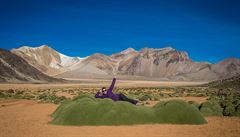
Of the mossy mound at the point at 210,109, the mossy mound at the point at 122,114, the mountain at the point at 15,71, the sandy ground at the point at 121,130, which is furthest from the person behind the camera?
the mountain at the point at 15,71

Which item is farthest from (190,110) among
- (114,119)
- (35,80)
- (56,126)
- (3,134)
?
(35,80)

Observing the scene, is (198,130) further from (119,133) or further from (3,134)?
(3,134)

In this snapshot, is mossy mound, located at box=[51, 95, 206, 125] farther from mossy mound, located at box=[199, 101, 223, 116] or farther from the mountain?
the mountain

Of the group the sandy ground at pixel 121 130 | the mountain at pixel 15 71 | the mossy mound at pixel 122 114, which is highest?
the mountain at pixel 15 71

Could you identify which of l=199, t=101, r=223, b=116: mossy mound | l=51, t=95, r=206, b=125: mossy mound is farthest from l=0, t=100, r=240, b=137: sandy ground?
l=199, t=101, r=223, b=116: mossy mound

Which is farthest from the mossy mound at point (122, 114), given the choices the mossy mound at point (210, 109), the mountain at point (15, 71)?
the mountain at point (15, 71)

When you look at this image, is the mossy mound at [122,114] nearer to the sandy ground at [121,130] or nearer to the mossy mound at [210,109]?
the sandy ground at [121,130]

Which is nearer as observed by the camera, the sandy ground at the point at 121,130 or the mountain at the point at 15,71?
the sandy ground at the point at 121,130
